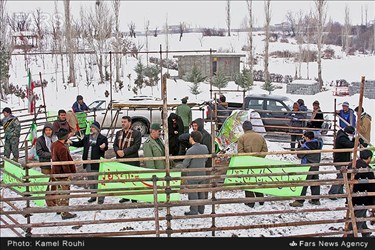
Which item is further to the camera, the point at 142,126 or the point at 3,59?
the point at 3,59

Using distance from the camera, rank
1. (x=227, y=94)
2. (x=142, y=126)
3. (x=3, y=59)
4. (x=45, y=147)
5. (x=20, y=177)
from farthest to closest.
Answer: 1. (x=227, y=94)
2. (x=3, y=59)
3. (x=142, y=126)
4. (x=45, y=147)
5. (x=20, y=177)

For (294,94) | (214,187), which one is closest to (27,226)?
(214,187)

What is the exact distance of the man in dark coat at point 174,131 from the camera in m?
9.31

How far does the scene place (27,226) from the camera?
622 cm

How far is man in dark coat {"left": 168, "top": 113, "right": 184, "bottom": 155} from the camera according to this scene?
9.31 m

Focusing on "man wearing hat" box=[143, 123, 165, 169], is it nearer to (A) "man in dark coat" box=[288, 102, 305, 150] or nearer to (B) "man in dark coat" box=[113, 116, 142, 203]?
(B) "man in dark coat" box=[113, 116, 142, 203]

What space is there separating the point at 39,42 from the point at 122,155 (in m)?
38.6

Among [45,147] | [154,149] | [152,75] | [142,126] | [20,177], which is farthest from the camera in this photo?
[152,75]

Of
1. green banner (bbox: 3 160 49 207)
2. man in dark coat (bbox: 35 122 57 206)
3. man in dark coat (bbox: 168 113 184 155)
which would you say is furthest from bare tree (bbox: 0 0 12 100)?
green banner (bbox: 3 160 49 207)

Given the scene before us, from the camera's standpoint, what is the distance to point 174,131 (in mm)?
9320

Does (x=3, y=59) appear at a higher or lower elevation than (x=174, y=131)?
higher

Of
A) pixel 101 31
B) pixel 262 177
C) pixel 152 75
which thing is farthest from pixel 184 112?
pixel 101 31

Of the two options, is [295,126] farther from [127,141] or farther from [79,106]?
[79,106]

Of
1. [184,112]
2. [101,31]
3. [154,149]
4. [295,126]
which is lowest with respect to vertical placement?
[295,126]
